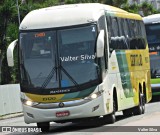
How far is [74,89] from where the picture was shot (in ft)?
59.3

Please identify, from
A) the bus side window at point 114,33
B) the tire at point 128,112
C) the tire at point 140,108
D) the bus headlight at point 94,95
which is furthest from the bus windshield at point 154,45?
the bus headlight at point 94,95

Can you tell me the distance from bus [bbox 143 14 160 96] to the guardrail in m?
8.51

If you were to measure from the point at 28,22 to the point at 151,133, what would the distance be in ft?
20.1

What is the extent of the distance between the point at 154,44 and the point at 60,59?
1685 cm

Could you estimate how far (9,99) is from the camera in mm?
37812

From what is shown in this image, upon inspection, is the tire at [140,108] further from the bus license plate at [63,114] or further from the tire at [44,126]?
the bus license plate at [63,114]

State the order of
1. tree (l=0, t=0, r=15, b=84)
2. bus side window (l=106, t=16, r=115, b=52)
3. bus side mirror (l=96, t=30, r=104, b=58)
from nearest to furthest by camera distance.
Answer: bus side mirror (l=96, t=30, r=104, b=58) → bus side window (l=106, t=16, r=115, b=52) → tree (l=0, t=0, r=15, b=84)

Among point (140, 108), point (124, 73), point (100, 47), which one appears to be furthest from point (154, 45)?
point (100, 47)

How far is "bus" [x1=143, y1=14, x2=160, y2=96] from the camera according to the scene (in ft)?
112

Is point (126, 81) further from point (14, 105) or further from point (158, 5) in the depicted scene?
point (158, 5)

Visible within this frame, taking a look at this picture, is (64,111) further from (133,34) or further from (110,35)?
(133,34)

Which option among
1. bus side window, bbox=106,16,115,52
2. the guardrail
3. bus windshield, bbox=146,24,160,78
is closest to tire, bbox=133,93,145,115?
bus side window, bbox=106,16,115,52

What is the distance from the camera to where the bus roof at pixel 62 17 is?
18609 millimetres

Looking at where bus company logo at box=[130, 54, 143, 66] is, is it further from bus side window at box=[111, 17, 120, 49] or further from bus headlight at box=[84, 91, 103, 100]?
bus headlight at box=[84, 91, 103, 100]
